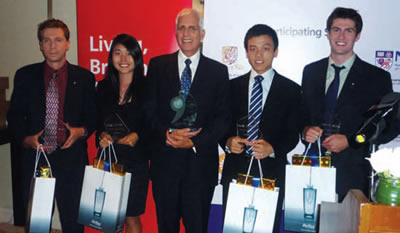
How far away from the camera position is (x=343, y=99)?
2.59 m

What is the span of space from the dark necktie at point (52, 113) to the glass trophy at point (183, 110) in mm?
900

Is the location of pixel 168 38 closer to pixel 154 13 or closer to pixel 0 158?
pixel 154 13

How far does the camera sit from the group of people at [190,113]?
2.58 m

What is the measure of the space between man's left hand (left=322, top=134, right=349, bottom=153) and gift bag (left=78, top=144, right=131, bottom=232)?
130cm

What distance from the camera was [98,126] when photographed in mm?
2852

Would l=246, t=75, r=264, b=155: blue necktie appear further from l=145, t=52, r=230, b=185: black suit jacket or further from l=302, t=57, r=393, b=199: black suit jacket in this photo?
l=302, t=57, r=393, b=199: black suit jacket

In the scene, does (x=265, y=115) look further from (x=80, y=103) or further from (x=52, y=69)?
(x=52, y=69)

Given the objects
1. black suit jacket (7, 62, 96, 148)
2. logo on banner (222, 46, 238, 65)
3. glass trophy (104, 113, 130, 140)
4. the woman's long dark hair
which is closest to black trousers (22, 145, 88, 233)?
black suit jacket (7, 62, 96, 148)

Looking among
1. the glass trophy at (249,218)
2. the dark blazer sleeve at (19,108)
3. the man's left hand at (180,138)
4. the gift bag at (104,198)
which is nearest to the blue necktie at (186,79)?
the man's left hand at (180,138)

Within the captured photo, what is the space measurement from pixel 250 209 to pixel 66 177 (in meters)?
1.37

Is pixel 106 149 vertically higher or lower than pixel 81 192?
higher

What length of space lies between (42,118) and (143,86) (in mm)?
771

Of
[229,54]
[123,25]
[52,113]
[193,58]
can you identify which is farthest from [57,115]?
[229,54]

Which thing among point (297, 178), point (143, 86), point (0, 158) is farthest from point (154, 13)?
point (0, 158)
